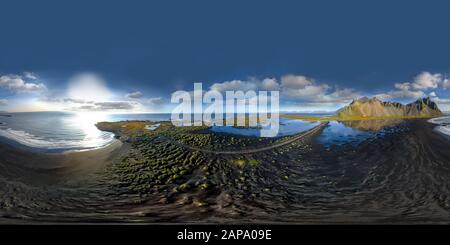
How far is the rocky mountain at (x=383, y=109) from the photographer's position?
4.30 m

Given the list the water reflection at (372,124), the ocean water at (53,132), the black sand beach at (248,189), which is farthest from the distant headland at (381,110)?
the ocean water at (53,132)

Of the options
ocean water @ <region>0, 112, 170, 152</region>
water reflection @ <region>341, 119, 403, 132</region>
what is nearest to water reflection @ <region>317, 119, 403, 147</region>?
water reflection @ <region>341, 119, 403, 132</region>

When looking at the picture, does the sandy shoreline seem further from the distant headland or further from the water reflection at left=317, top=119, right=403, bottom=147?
the water reflection at left=317, top=119, right=403, bottom=147

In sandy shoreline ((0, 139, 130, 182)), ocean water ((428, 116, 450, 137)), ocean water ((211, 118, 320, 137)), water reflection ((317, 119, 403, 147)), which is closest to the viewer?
sandy shoreline ((0, 139, 130, 182))

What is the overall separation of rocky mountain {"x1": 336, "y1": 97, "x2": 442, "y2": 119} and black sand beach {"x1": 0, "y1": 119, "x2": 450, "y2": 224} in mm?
757

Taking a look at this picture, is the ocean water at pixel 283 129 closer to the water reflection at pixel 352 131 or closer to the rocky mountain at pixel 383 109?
the water reflection at pixel 352 131

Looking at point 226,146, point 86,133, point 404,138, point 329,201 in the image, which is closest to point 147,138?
point 86,133

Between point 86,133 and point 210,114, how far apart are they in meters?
2.15

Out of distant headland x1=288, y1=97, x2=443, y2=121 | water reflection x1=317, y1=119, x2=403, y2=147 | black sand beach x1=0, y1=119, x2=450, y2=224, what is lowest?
black sand beach x1=0, y1=119, x2=450, y2=224

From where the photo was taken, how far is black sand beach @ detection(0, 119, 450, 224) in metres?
2.93

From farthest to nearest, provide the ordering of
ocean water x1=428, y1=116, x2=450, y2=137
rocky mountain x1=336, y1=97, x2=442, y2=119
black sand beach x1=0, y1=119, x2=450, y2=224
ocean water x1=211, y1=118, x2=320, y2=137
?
ocean water x1=428, y1=116, x2=450, y2=137 → rocky mountain x1=336, y1=97, x2=442, y2=119 → ocean water x1=211, y1=118, x2=320, y2=137 → black sand beach x1=0, y1=119, x2=450, y2=224

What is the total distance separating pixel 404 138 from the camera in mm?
4801

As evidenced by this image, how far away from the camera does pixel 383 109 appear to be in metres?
4.46

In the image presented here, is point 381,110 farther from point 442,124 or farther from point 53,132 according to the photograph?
point 53,132
